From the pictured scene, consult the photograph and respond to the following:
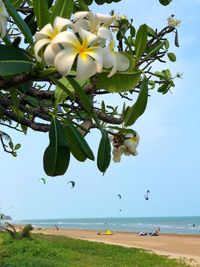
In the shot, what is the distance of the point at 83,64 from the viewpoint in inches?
25.4

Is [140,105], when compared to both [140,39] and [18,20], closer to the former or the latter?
[140,39]

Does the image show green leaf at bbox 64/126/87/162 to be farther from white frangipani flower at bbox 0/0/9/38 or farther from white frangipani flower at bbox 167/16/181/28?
white frangipani flower at bbox 167/16/181/28

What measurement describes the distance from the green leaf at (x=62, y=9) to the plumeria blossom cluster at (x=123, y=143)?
1.30ft

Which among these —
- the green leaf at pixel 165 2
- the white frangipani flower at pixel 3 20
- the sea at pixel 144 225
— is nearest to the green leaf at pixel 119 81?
the white frangipani flower at pixel 3 20

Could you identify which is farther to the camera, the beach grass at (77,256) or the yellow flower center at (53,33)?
the beach grass at (77,256)

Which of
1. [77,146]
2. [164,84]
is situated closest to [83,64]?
[77,146]

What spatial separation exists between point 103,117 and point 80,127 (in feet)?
0.31

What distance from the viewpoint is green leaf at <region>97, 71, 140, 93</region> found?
0.76 meters

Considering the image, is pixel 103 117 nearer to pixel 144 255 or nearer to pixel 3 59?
pixel 3 59

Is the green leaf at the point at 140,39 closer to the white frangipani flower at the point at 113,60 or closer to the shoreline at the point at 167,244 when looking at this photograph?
the white frangipani flower at the point at 113,60

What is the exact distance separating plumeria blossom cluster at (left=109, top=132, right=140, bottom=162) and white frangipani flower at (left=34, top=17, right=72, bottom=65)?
48 cm

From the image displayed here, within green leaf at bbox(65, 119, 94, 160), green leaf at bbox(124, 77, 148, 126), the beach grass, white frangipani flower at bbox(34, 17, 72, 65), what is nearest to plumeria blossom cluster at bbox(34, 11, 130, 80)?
white frangipani flower at bbox(34, 17, 72, 65)

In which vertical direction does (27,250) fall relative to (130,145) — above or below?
below

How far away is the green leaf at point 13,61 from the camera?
73 cm
